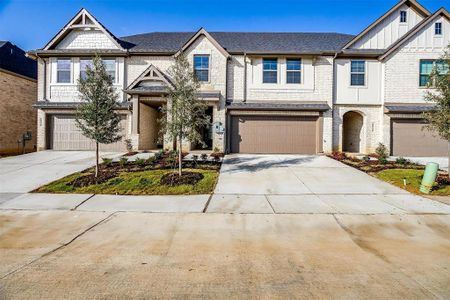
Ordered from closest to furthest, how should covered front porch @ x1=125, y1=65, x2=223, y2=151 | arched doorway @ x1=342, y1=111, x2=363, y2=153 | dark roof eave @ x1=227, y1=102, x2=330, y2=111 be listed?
covered front porch @ x1=125, y1=65, x2=223, y2=151 < dark roof eave @ x1=227, y1=102, x2=330, y2=111 < arched doorway @ x1=342, y1=111, x2=363, y2=153

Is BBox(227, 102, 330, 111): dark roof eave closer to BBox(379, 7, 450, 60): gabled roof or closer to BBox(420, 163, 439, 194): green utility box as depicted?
BBox(379, 7, 450, 60): gabled roof

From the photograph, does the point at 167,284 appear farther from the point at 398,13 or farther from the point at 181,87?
the point at 398,13

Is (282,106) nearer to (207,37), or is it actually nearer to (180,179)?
(207,37)

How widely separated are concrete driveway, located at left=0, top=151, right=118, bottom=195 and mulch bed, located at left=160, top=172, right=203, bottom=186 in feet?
15.2

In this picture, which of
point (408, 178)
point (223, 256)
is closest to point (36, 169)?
point (223, 256)

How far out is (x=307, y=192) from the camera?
28.3 feet

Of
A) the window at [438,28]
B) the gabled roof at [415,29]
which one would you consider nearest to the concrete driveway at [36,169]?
the gabled roof at [415,29]

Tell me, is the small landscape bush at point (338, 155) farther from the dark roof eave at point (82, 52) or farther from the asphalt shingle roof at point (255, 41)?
the dark roof eave at point (82, 52)

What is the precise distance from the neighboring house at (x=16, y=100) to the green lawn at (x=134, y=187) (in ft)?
44.4

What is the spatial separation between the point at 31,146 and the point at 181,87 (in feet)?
62.4

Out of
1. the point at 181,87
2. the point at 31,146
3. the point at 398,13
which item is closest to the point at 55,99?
the point at 31,146

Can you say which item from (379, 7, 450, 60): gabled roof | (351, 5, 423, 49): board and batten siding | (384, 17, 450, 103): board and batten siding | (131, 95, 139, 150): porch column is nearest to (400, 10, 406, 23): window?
(351, 5, 423, 49): board and batten siding

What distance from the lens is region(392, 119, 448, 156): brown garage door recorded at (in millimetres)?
16516

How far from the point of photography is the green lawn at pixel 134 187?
8617 millimetres
